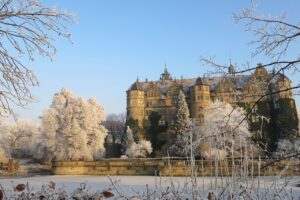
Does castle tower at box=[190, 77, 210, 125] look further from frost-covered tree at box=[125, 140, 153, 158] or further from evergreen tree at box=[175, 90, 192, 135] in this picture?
frost-covered tree at box=[125, 140, 153, 158]

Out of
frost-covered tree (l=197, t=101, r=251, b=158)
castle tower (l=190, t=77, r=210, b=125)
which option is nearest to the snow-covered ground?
frost-covered tree (l=197, t=101, r=251, b=158)

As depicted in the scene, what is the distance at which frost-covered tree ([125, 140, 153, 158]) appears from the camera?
44.4 meters

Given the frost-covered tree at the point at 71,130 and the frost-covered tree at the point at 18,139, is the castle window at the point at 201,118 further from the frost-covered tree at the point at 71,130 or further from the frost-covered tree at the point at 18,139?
the frost-covered tree at the point at 18,139

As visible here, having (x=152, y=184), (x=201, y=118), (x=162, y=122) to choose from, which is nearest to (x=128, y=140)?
(x=162, y=122)

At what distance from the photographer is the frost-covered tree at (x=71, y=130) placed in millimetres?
37844

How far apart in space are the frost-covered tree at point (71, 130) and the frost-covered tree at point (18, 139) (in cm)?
1545

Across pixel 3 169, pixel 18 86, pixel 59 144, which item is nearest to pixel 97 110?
pixel 59 144

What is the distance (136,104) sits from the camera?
172 feet

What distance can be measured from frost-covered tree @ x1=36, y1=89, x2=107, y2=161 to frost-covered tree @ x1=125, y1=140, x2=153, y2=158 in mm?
5197

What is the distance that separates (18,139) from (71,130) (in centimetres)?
2767

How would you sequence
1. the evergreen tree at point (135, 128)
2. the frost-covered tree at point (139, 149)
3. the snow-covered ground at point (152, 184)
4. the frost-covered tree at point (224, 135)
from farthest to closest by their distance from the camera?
the evergreen tree at point (135, 128)
the frost-covered tree at point (139, 149)
the snow-covered ground at point (152, 184)
the frost-covered tree at point (224, 135)

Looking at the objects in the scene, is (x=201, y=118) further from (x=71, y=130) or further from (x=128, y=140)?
(x=71, y=130)

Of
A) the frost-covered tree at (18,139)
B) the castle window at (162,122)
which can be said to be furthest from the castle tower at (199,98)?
the frost-covered tree at (18,139)

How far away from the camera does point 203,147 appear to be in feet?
125
